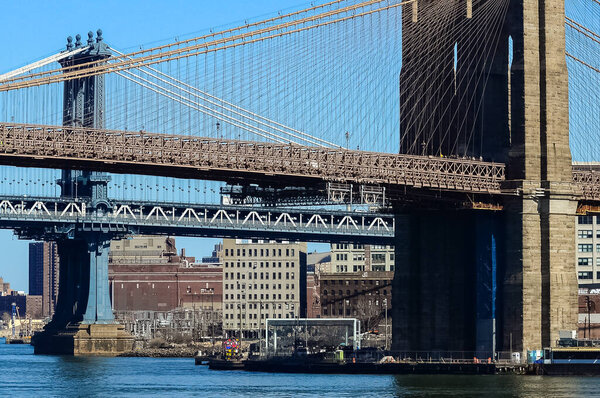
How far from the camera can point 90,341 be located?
146375mm

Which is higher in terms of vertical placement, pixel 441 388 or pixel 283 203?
pixel 283 203

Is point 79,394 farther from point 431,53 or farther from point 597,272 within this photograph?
point 597,272

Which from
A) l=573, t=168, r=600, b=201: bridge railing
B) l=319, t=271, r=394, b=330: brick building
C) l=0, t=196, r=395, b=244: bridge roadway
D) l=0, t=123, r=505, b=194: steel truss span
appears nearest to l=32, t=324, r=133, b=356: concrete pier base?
l=0, t=196, r=395, b=244: bridge roadway

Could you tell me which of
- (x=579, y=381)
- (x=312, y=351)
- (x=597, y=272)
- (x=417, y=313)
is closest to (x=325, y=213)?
(x=597, y=272)

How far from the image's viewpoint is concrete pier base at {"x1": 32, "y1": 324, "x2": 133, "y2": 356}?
146 metres

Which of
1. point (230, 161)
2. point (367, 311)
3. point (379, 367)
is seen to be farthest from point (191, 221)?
point (230, 161)

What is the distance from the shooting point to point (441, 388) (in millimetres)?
77000

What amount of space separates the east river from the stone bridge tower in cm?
491

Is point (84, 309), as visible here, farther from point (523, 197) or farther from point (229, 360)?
point (523, 197)

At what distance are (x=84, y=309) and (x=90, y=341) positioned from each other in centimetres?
533

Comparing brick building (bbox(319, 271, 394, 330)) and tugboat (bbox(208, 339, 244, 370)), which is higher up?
brick building (bbox(319, 271, 394, 330))

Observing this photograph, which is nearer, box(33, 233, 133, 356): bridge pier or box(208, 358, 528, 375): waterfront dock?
box(208, 358, 528, 375): waterfront dock

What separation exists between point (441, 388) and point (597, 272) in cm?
7893

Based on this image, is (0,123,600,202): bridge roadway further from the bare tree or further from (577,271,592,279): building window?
the bare tree
